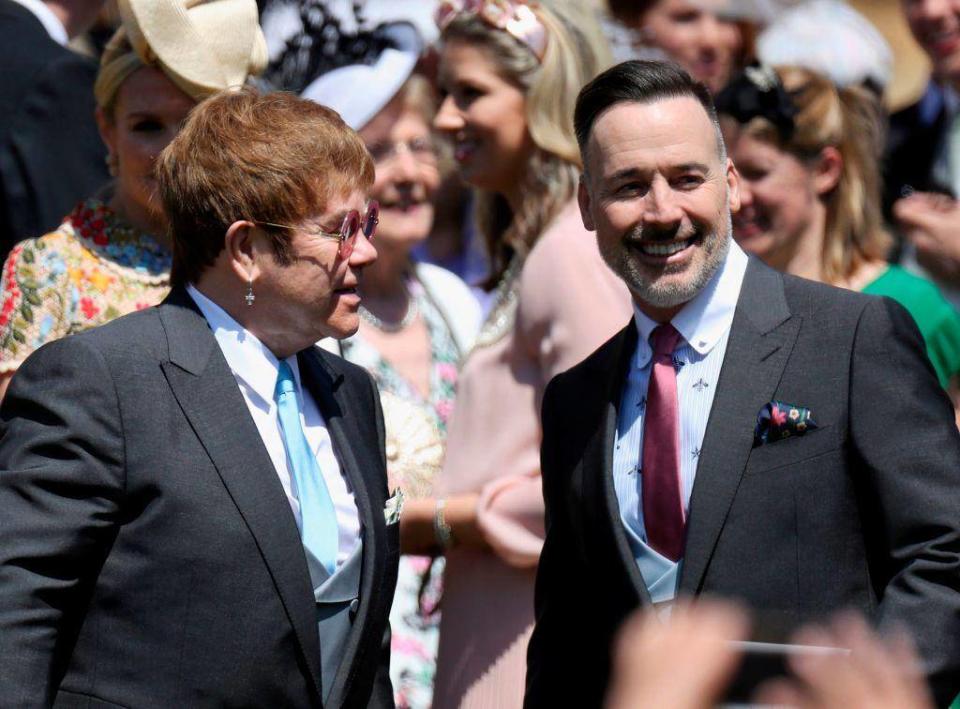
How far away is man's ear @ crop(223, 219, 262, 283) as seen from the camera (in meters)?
3.70

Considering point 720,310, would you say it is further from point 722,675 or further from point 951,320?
point 722,675

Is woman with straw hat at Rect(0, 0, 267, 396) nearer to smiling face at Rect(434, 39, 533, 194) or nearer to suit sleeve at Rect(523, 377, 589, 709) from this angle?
smiling face at Rect(434, 39, 533, 194)

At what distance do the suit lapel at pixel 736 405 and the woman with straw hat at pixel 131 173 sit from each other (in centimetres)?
168

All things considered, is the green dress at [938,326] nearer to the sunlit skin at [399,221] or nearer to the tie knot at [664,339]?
A: the tie knot at [664,339]

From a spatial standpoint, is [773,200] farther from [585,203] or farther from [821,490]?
[821,490]

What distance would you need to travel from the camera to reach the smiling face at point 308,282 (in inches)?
147

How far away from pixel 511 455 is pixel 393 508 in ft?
3.26

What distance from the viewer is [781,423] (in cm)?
356

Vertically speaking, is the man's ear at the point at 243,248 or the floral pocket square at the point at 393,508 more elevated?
the man's ear at the point at 243,248

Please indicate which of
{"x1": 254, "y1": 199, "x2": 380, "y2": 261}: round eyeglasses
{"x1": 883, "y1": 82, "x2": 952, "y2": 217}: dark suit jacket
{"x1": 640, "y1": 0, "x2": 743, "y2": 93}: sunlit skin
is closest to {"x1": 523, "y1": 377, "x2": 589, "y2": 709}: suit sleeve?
{"x1": 254, "y1": 199, "x2": 380, "y2": 261}: round eyeglasses

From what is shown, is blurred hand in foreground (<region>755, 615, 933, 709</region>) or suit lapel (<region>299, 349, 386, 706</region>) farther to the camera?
suit lapel (<region>299, 349, 386, 706</region>)

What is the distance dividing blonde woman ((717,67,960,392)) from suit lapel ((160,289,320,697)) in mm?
2120

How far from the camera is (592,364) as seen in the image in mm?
4027

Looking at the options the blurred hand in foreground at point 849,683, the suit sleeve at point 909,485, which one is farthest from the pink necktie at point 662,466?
the blurred hand in foreground at point 849,683
